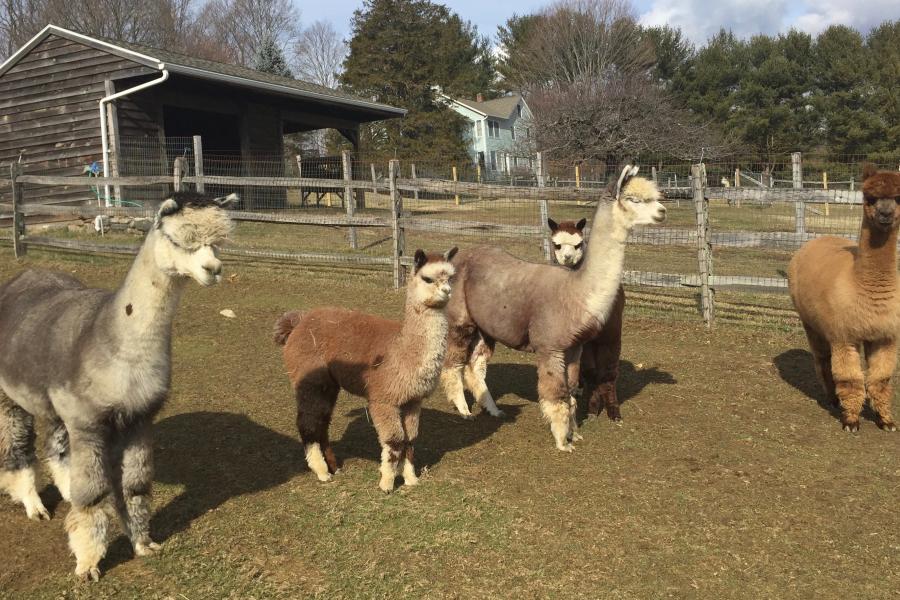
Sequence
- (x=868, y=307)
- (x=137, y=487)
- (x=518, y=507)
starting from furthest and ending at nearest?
(x=868, y=307) < (x=518, y=507) < (x=137, y=487)

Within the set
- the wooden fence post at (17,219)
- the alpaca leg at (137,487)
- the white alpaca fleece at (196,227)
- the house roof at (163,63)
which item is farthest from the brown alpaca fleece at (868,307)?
the house roof at (163,63)

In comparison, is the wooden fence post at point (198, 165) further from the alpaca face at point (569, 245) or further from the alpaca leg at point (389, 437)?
the alpaca leg at point (389, 437)

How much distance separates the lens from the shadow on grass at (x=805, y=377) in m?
6.32

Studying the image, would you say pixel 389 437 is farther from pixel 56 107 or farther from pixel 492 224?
pixel 56 107

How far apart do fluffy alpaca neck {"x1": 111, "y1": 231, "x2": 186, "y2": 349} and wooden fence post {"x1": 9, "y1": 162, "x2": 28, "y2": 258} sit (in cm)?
1234

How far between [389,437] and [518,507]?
90cm

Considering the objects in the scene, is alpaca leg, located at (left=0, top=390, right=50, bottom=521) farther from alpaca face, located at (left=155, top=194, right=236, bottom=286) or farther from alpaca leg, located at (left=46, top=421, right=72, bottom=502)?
alpaca face, located at (left=155, top=194, right=236, bottom=286)

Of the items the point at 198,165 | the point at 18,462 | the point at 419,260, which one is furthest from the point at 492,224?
the point at 18,462

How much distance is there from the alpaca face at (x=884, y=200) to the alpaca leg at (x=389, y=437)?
3.86m

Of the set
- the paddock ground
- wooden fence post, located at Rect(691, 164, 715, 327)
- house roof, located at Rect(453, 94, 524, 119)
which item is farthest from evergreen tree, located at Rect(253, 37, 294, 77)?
the paddock ground

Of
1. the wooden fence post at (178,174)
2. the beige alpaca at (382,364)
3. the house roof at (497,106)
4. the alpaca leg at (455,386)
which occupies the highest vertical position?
the house roof at (497,106)

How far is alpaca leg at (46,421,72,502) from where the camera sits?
4262 mm

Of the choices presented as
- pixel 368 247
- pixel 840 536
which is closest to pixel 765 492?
pixel 840 536

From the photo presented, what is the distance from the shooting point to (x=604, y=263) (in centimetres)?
542
